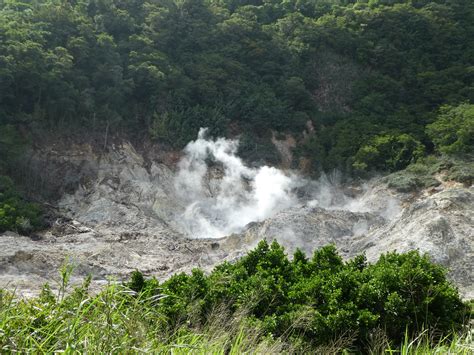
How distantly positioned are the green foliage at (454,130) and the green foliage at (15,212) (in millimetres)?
17652

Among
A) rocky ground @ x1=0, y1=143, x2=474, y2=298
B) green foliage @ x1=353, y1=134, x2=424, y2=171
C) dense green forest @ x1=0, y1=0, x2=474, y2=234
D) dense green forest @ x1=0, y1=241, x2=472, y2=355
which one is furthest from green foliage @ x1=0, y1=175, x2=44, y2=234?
green foliage @ x1=353, y1=134, x2=424, y2=171

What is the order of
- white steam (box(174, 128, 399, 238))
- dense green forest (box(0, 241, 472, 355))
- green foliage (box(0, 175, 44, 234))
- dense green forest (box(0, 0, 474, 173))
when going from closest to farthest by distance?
dense green forest (box(0, 241, 472, 355)), green foliage (box(0, 175, 44, 234)), white steam (box(174, 128, 399, 238)), dense green forest (box(0, 0, 474, 173))

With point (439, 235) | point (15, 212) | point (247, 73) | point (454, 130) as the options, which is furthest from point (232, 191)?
point (439, 235)

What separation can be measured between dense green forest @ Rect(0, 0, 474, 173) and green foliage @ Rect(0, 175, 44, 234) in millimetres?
2273

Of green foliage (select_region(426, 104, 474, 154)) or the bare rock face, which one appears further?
green foliage (select_region(426, 104, 474, 154))

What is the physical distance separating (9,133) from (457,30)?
2622 cm

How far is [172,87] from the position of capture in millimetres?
27734

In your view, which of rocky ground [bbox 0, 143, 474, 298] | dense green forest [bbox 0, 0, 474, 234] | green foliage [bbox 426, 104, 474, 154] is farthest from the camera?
dense green forest [bbox 0, 0, 474, 234]

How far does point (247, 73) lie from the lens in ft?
99.7

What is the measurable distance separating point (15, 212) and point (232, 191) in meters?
9.95

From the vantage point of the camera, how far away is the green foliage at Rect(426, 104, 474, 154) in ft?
76.6

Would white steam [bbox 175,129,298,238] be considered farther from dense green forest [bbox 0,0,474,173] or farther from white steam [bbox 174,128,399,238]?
dense green forest [bbox 0,0,474,173]

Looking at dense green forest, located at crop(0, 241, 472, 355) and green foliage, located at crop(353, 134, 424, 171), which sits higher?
dense green forest, located at crop(0, 241, 472, 355)

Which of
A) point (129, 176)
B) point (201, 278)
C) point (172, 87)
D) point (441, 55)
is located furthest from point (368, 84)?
point (201, 278)
